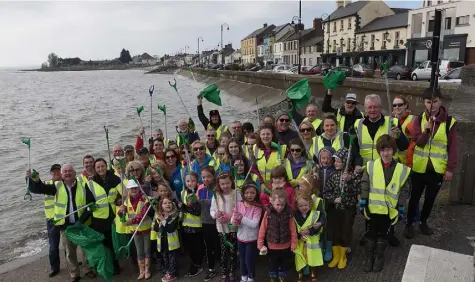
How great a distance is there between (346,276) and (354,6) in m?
57.0

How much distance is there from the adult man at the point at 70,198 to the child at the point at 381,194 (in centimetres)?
354

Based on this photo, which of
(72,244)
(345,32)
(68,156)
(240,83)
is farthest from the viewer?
(345,32)

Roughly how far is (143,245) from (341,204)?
2707 millimetres

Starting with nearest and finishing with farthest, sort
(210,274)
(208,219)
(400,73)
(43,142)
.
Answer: (208,219) < (210,274) < (43,142) < (400,73)

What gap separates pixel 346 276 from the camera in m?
4.78

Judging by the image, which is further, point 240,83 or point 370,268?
point 240,83

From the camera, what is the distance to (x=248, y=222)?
462cm

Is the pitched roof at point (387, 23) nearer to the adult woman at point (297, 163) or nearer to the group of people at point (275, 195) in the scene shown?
the group of people at point (275, 195)

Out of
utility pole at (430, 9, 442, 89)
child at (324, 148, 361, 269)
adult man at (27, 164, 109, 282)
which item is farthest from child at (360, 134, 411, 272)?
adult man at (27, 164, 109, 282)

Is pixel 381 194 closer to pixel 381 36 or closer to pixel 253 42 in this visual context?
pixel 381 36

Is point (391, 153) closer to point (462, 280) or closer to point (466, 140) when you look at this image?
point (462, 280)

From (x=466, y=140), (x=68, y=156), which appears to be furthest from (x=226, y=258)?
(x=68, y=156)

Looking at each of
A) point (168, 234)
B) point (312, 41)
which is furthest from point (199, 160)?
point (312, 41)

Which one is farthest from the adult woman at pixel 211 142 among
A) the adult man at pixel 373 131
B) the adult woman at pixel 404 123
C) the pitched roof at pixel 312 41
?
the pitched roof at pixel 312 41
